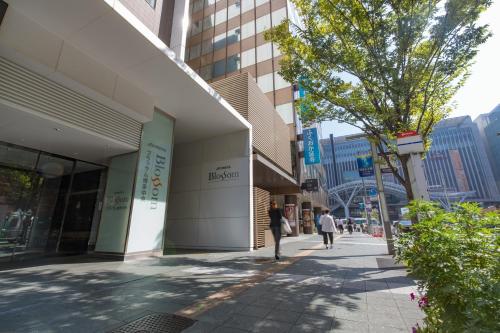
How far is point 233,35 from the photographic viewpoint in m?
25.3

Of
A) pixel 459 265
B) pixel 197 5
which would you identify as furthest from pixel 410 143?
pixel 197 5

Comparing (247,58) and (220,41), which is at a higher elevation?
(220,41)

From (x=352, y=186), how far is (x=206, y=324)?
283 ft

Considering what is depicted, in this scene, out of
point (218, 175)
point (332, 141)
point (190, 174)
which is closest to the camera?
point (218, 175)

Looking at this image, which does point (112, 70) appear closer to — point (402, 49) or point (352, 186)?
point (402, 49)

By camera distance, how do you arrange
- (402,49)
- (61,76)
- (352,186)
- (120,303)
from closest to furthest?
1. (120,303)
2. (61,76)
3. (402,49)
4. (352,186)

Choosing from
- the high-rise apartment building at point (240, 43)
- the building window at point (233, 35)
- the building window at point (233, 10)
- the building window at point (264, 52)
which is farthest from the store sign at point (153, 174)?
the building window at point (233, 10)

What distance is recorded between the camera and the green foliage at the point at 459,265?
61.5 inches

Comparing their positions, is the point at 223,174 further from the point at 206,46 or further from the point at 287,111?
the point at 206,46

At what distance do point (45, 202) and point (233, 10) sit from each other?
86.1 ft

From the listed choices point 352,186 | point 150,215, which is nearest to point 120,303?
point 150,215

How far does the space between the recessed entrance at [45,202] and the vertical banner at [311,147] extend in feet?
53.0

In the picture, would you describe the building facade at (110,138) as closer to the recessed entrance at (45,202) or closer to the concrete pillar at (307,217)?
the recessed entrance at (45,202)

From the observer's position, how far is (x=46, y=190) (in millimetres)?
9273
